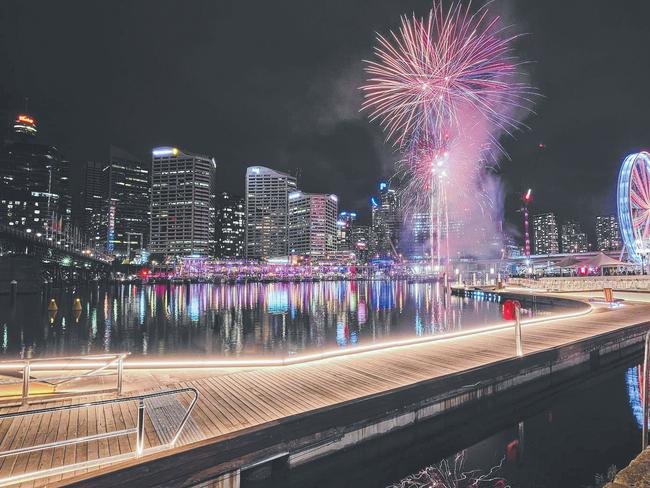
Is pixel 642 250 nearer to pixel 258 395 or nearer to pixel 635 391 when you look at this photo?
pixel 635 391

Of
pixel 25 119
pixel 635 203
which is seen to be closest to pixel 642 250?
pixel 635 203

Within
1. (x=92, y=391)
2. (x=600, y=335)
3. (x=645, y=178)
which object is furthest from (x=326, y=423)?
(x=645, y=178)

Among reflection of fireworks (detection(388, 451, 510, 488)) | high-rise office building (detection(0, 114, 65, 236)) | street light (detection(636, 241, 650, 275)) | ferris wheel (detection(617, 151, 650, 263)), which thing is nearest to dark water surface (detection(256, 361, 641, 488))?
reflection of fireworks (detection(388, 451, 510, 488))

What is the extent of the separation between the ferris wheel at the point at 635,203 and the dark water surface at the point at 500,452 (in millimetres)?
50698

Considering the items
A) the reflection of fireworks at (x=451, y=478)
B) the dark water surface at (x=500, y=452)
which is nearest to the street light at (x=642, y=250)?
the dark water surface at (x=500, y=452)

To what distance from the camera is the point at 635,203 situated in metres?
54.8

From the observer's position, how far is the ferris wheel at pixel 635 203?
1992 inches

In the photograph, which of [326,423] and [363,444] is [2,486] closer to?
[326,423]

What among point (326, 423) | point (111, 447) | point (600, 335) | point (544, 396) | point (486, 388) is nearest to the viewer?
point (111, 447)

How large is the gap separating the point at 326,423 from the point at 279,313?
32.7 meters

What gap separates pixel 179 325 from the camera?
30.8m

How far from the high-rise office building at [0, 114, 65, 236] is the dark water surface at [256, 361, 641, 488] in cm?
16765

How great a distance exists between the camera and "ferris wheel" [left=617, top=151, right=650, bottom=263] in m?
50.6

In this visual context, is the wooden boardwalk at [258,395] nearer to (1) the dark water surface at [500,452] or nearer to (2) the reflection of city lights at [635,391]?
(1) the dark water surface at [500,452]
